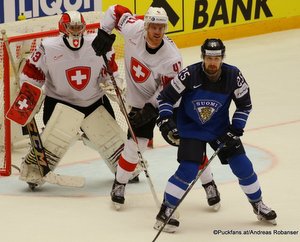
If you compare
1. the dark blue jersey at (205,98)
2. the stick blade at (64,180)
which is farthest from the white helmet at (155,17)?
the stick blade at (64,180)

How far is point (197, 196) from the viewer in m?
7.72

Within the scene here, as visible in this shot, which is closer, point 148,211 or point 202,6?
point 148,211

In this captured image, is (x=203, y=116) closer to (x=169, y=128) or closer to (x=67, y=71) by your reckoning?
(x=169, y=128)

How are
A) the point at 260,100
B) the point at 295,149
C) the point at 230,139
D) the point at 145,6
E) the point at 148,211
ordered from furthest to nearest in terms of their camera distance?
1. the point at 145,6
2. the point at 260,100
3. the point at 295,149
4. the point at 148,211
5. the point at 230,139

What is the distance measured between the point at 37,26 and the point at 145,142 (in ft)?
5.79

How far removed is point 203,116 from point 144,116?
1.91 feet

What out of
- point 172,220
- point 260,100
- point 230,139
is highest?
point 230,139

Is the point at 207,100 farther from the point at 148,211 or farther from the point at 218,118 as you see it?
the point at 148,211

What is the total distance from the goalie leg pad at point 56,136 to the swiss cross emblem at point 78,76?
0.51 feet

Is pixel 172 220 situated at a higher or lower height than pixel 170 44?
lower

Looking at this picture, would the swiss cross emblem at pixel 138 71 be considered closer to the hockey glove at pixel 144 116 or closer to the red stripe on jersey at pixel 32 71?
the hockey glove at pixel 144 116

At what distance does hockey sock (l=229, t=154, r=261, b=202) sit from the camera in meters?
6.98

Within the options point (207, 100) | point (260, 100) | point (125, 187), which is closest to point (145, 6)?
point (260, 100)

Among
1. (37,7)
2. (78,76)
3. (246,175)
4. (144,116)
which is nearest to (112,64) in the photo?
(78,76)
